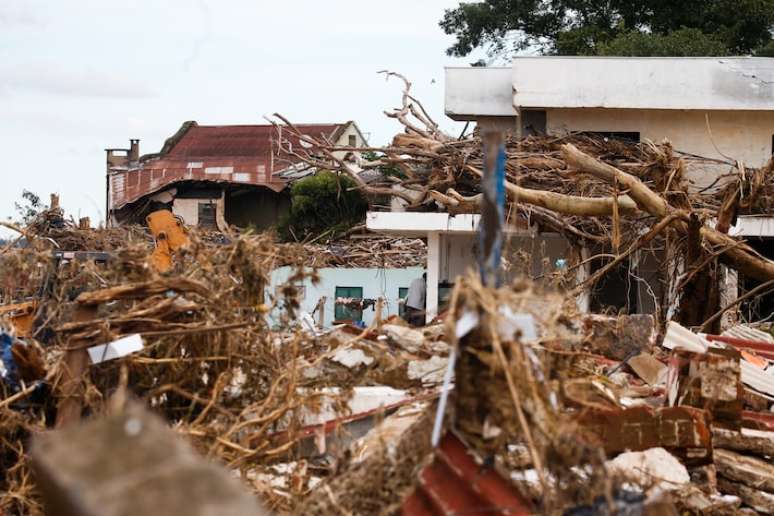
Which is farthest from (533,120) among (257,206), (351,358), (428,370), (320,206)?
(257,206)

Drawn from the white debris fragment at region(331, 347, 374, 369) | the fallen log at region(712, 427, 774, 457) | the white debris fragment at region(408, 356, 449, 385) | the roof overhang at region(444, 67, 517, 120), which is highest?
the roof overhang at region(444, 67, 517, 120)

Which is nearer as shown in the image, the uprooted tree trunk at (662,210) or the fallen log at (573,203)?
the uprooted tree trunk at (662,210)

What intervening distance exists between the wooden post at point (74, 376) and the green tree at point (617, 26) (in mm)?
23046

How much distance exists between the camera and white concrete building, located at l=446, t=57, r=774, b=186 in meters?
20.4

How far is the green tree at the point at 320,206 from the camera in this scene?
32469 mm

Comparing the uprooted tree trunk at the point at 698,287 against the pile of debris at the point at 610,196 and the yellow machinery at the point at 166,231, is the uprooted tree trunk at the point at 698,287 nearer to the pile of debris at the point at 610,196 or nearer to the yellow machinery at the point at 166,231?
the pile of debris at the point at 610,196

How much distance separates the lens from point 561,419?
3754mm

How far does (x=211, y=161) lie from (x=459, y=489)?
3623 centimetres

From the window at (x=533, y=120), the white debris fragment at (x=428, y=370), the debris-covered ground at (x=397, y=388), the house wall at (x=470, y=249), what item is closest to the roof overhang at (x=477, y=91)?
the window at (x=533, y=120)

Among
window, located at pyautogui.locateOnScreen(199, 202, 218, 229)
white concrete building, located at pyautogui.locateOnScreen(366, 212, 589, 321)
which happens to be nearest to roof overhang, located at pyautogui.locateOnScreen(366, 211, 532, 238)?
white concrete building, located at pyautogui.locateOnScreen(366, 212, 589, 321)

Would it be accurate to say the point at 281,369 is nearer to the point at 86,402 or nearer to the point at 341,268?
the point at 86,402

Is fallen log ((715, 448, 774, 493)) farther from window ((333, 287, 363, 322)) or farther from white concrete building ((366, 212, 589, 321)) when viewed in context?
window ((333, 287, 363, 322))

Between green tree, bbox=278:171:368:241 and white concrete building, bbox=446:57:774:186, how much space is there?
37.5 feet

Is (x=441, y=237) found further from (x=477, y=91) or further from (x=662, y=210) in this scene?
(x=662, y=210)
